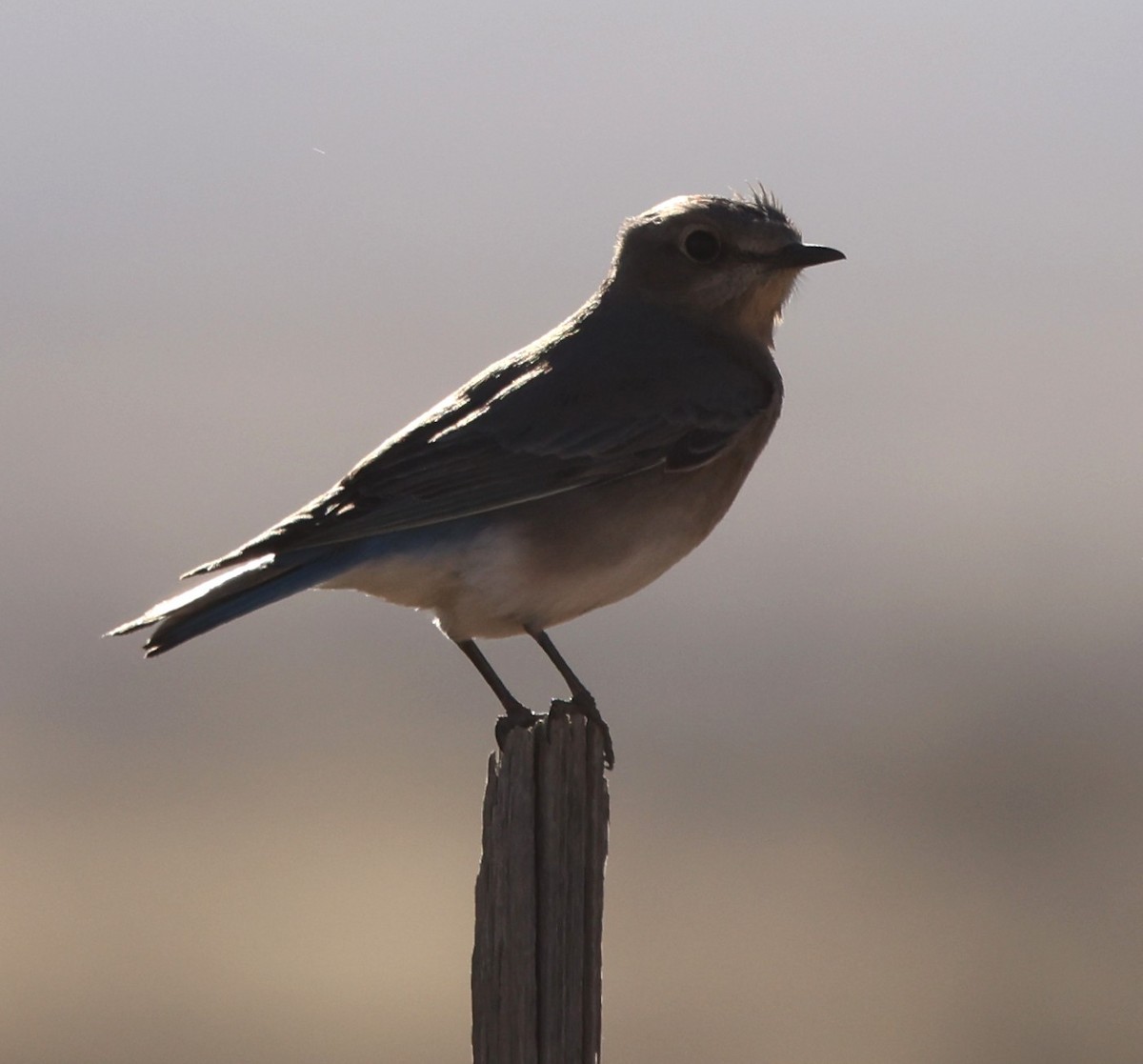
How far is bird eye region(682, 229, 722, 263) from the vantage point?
7121 mm

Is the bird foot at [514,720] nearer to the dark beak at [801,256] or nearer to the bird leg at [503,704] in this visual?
the bird leg at [503,704]

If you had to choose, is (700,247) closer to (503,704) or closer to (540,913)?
(503,704)

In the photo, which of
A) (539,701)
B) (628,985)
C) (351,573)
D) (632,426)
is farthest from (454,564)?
(539,701)

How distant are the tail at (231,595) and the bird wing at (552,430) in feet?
0.23

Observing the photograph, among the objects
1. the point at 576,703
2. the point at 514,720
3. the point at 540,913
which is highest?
the point at 576,703

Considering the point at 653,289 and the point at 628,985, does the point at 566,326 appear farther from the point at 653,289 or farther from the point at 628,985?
the point at 628,985

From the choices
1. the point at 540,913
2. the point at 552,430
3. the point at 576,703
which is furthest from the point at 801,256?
the point at 540,913

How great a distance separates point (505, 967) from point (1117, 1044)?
8795 mm

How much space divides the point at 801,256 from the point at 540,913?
333 cm

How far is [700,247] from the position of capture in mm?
7145

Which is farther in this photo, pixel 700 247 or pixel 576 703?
pixel 700 247

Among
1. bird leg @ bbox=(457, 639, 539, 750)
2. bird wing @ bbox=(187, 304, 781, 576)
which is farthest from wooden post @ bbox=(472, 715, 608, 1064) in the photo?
bird wing @ bbox=(187, 304, 781, 576)

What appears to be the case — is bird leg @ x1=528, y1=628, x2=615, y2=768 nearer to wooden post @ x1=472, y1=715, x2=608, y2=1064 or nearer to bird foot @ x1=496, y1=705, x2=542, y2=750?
bird foot @ x1=496, y1=705, x2=542, y2=750

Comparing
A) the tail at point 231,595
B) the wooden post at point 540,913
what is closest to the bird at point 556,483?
the tail at point 231,595
